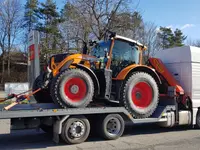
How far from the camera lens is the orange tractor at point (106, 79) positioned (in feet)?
24.9

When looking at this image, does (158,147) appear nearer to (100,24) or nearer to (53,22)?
(100,24)

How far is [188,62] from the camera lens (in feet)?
31.9

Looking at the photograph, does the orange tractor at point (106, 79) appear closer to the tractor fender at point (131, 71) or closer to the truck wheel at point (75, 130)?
the tractor fender at point (131, 71)

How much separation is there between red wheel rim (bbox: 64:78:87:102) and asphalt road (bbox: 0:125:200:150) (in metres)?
1.28

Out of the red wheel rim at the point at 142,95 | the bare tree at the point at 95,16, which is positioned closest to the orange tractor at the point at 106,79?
the red wheel rim at the point at 142,95

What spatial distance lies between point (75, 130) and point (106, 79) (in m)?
1.82

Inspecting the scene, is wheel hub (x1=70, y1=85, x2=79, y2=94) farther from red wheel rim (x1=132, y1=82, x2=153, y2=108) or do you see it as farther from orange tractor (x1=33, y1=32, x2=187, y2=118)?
red wheel rim (x1=132, y1=82, x2=153, y2=108)

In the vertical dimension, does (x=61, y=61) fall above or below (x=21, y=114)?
above

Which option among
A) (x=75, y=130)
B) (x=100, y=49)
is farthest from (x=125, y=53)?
(x=75, y=130)

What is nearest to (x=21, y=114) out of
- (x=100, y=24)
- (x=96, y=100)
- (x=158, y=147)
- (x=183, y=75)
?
(x=96, y=100)

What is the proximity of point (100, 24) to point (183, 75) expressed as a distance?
19.1 m

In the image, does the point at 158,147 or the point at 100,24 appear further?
the point at 100,24

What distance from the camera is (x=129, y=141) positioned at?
7.98m

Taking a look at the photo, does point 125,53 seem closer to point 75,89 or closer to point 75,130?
point 75,89
